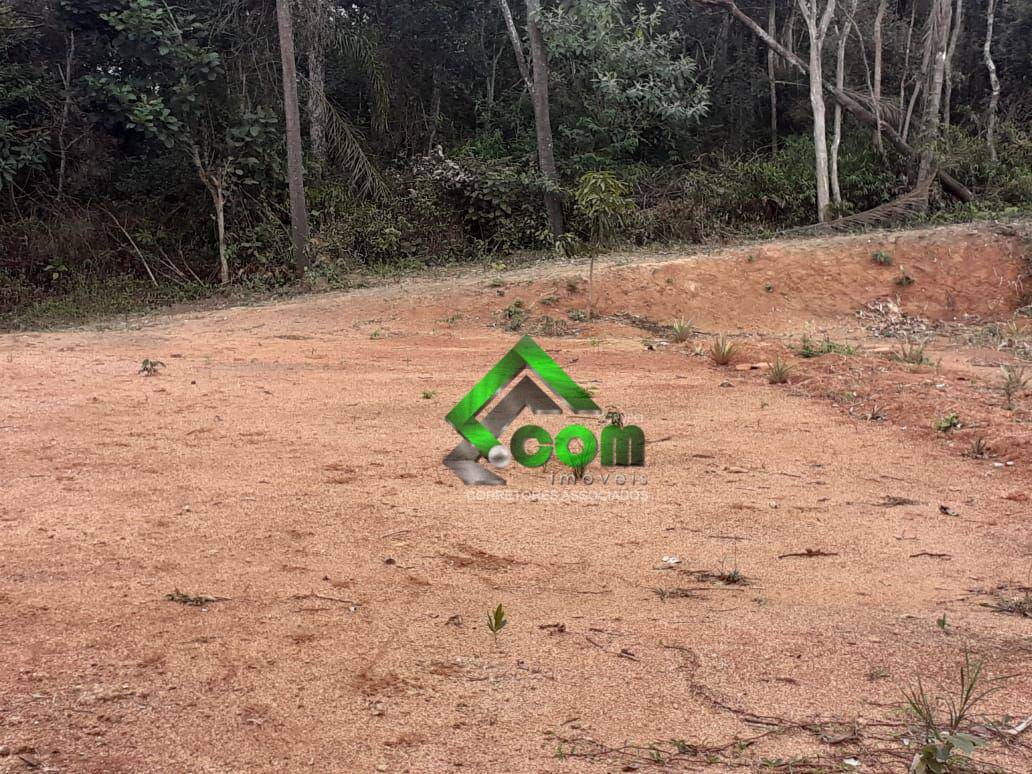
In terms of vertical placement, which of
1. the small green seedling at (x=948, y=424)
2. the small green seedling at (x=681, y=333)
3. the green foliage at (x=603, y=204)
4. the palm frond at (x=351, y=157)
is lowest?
the small green seedling at (x=948, y=424)

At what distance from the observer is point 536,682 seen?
2.38 m

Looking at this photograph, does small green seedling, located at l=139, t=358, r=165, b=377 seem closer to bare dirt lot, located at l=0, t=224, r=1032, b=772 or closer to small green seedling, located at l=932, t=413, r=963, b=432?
bare dirt lot, located at l=0, t=224, r=1032, b=772

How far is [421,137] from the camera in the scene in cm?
1723

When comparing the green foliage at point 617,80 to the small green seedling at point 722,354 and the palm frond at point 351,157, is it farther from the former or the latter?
the small green seedling at point 722,354

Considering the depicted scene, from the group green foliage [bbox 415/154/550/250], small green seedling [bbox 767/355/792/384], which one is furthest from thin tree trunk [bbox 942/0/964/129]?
small green seedling [bbox 767/355/792/384]

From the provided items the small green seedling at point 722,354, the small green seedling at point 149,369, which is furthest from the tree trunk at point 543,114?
the small green seedling at point 149,369

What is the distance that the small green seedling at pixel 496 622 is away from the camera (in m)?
2.57

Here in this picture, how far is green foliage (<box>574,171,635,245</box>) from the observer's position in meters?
12.1

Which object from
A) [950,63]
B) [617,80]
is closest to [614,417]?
[617,80]

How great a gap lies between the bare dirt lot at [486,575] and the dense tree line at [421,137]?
7.76 meters

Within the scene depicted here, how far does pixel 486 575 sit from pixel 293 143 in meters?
11.3

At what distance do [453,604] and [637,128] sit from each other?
15.1 m

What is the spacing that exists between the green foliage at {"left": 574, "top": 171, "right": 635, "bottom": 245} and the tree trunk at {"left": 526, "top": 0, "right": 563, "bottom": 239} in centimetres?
93

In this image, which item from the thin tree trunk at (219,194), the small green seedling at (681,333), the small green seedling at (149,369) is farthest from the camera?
the thin tree trunk at (219,194)
